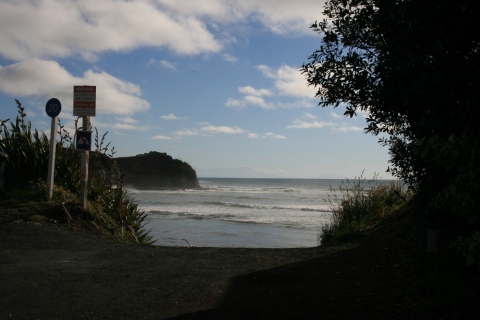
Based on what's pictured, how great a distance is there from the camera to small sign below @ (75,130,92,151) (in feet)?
36.6

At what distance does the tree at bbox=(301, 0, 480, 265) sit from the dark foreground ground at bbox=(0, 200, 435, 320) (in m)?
1.43

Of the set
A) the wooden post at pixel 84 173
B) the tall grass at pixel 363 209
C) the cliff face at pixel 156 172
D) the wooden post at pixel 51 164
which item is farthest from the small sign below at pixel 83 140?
the cliff face at pixel 156 172

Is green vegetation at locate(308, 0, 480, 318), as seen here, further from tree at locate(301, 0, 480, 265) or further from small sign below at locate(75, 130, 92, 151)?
small sign below at locate(75, 130, 92, 151)

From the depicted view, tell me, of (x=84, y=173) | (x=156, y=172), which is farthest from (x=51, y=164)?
(x=156, y=172)

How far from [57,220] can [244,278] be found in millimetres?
5336

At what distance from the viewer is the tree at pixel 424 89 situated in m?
3.53

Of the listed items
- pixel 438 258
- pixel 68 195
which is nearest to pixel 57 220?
pixel 68 195

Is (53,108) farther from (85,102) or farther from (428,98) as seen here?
(428,98)

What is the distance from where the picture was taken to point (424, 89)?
4.07 metres

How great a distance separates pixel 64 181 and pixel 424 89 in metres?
10.6

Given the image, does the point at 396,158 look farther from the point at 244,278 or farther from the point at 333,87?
the point at 244,278

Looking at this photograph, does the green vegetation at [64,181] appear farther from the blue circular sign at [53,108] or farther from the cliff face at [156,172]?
the cliff face at [156,172]

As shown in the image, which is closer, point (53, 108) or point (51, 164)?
point (51, 164)

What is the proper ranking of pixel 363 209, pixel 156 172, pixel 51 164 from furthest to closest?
pixel 156 172 → pixel 363 209 → pixel 51 164
